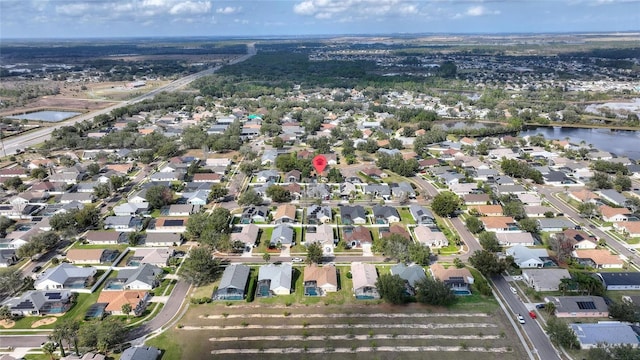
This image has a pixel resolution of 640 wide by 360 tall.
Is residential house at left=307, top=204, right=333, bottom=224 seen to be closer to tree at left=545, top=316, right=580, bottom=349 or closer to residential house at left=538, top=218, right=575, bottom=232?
residential house at left=538, top=218, right=575, bottom=232

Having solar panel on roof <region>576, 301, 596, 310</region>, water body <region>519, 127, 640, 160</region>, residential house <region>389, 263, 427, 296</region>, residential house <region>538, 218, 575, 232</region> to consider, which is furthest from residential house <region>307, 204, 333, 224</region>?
water body <region>519, 127, 640, 160</region>

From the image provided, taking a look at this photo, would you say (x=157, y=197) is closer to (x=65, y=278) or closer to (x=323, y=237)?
(x=65, y=278)

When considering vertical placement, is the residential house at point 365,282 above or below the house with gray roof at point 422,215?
below

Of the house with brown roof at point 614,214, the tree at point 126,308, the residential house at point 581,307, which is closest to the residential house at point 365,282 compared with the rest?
the residential house at point 581,307

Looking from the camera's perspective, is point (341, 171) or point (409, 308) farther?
point (341, 171)

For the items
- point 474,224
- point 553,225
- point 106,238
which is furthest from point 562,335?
point 106,238

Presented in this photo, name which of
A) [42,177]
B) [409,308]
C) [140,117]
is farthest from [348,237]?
[140,117]

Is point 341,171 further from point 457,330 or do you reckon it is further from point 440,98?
point 440,98

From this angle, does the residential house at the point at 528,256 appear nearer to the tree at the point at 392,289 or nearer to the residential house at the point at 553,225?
the residential house at the point at 553,225
